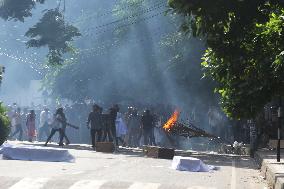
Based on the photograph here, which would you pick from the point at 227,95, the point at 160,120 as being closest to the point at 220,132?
the point at 160,120

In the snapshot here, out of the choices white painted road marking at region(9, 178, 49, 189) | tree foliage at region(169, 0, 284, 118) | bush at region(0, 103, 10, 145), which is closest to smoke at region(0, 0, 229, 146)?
bush at region(0, 103, 10, 145)

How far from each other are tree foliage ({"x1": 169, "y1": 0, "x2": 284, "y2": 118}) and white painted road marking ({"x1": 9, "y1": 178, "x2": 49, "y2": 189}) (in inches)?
141

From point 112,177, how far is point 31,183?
212 centimetres

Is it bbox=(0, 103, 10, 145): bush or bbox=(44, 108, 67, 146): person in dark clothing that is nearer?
bbox=(0, 103, 10, 145): bush

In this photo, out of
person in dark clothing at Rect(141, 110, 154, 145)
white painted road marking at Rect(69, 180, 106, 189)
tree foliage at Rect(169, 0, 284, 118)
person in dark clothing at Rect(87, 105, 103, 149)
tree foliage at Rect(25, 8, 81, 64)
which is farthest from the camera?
tree foliage at Rect(25, 8, 81, 64)

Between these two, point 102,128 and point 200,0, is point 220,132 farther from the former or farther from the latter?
point 200,0

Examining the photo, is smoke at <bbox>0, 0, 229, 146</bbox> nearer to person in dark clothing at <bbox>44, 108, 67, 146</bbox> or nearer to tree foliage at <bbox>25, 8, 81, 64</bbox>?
tree foliage at <bbox>25, 8, 81, 64</bbox>

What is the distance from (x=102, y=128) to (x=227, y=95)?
14.6 metres

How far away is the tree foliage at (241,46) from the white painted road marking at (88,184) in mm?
2809

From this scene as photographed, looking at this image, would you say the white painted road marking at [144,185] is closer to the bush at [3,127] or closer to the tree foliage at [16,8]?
the bush at [3,127]

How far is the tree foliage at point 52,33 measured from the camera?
110ft

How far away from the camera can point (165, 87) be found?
40.6 meters

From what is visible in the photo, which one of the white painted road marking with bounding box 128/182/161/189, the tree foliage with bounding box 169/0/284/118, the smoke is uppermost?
the smoke

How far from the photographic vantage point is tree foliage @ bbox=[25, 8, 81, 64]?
33.5 m
